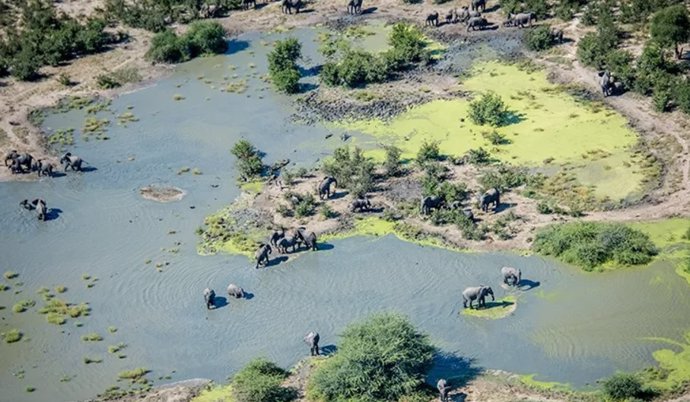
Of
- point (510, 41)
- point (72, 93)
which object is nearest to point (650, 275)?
point (510, 41)

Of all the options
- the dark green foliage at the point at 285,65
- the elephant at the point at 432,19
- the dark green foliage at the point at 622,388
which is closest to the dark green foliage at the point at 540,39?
the elephant at the point at 432,19

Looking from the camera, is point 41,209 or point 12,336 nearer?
point 12,336

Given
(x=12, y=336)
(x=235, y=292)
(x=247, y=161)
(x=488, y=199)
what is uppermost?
(x=247, y=161)

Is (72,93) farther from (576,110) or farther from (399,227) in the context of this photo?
(576,110)

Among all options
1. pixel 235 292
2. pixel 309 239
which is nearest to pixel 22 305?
pixel 235 292

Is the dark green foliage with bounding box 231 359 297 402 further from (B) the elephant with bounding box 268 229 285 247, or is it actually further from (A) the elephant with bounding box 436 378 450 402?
(B) the elephant with bounding box 268 229 285 247

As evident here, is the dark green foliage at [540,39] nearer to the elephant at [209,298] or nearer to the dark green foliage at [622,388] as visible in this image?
the elephant at [209,298]

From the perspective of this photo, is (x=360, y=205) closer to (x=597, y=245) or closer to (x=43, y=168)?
(x=597, y=245)
